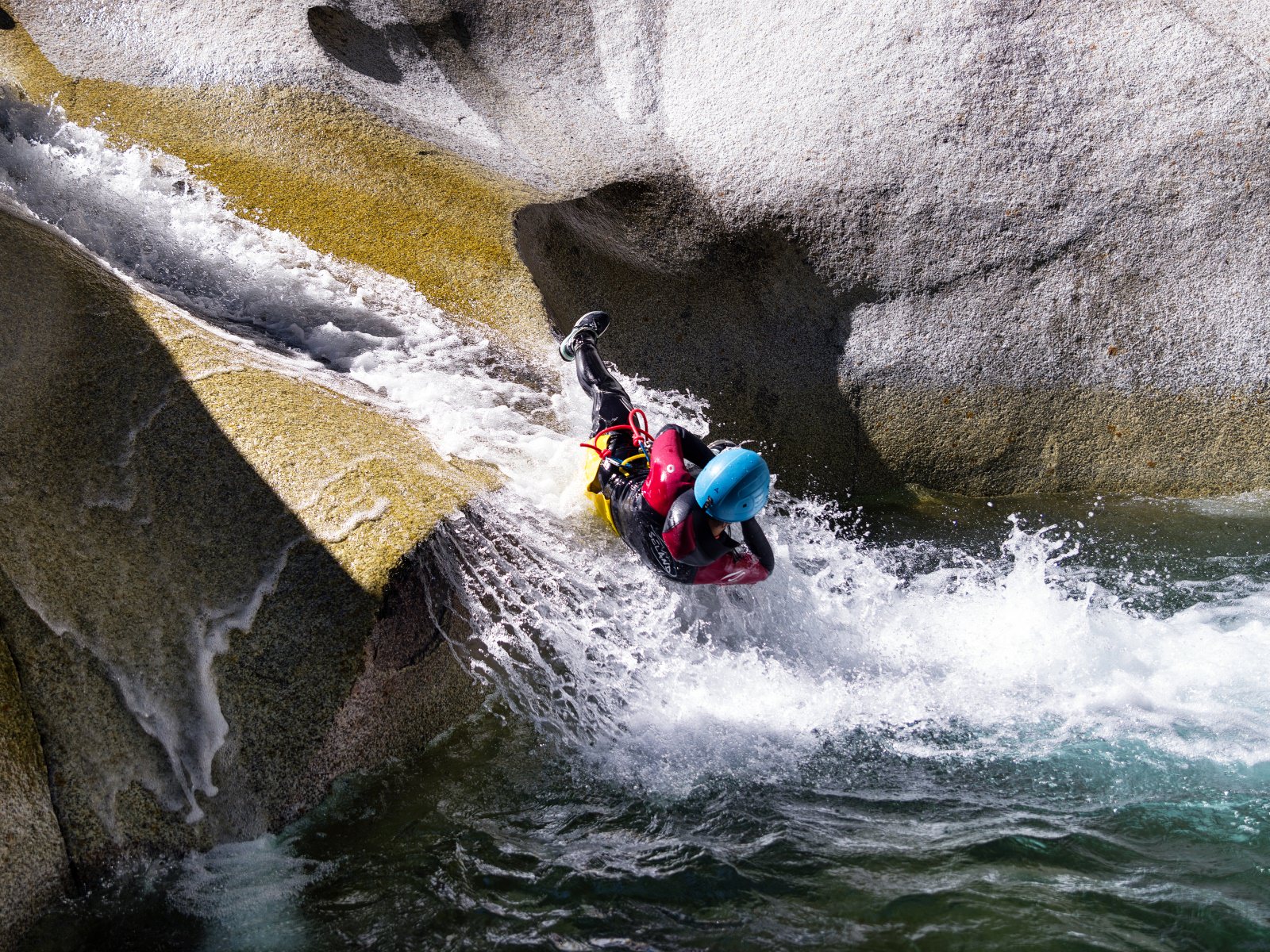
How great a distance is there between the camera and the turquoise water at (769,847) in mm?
4148

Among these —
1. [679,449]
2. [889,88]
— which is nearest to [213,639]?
[679,449]

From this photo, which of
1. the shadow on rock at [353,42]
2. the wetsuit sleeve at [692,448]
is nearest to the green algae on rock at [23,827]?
the wetsuit sleeve at [692,448]

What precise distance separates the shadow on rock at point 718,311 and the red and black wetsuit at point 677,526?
2981mm

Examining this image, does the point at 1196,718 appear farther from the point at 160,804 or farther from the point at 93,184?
the point at 93,184

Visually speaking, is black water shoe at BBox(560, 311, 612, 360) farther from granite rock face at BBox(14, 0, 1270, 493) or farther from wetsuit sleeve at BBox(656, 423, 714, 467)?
wetsuit sleeve at BBox(656, 423, 714, 467)

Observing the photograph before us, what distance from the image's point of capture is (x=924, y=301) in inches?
348

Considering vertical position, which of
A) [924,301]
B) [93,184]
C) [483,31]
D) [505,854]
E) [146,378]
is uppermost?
[483,31]

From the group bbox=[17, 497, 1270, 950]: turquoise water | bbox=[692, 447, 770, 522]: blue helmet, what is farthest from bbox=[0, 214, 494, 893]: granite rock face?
bbox=[692, 447, 770, 522]: blue helmet

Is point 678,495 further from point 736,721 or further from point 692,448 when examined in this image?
point 736,721

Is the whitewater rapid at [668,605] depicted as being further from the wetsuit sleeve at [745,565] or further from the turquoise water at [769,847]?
the wetsuit sleeve at [745,565]

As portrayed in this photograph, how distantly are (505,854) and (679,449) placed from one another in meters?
2.42

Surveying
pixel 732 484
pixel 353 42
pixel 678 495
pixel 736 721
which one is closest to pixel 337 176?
pixel 353 42

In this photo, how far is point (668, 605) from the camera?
6152 millimetres

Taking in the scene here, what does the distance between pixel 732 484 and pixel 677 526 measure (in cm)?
40
